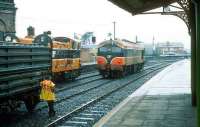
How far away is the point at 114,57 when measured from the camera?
3350cm

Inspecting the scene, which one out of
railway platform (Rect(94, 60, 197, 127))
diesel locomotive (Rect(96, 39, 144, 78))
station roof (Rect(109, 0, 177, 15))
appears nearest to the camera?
railway platform (Rect(94, 60, 197, 127))

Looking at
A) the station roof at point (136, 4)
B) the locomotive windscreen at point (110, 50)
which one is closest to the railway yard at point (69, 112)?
the station roof at point (136, 4)

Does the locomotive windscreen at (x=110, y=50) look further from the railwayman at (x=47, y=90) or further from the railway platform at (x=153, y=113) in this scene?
the railwayman at (x=47, y=90)

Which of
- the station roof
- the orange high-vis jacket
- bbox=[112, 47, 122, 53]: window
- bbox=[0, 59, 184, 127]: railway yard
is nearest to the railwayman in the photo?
the orange high-vis jacket

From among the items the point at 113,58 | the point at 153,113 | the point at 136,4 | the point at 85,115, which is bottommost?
the point at 85,115

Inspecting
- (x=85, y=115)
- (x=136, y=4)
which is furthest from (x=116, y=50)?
(x=85, y=115)

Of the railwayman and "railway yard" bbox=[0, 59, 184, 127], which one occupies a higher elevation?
the railwayman

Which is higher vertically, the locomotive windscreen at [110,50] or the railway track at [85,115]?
the locomotive windscreen at [110,50]

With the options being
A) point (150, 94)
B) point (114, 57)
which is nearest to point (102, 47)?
point (114, 57)

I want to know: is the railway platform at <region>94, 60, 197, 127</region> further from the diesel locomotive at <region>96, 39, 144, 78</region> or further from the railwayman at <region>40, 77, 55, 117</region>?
the diesel locomotive at <region>96, 39, 144, 78</region>

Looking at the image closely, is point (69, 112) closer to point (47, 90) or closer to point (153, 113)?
point (47, 90)

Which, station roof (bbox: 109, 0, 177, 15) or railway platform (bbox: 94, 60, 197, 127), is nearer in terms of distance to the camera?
railway platform (bbox: 94, 60, 197, 127)

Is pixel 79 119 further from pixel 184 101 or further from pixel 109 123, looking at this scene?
pixel 184 101

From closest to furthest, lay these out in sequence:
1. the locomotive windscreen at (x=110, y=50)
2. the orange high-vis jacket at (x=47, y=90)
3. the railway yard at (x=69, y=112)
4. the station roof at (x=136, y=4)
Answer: the railway yard at (x=69, y=112) → the orange high-vis jacket at (x=47, y=90) → the station roof at (x=136, y=4) → the locomotive windscreen at (x=110, y=50)
